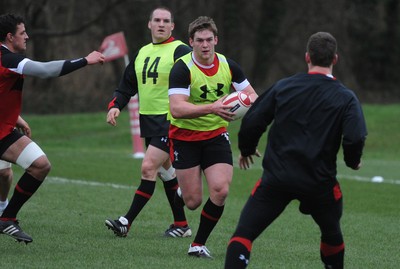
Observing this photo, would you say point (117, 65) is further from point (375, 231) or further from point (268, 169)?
point (268, 169)

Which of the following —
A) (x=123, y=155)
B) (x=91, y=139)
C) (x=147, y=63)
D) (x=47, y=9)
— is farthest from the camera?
(x=47, y=9)

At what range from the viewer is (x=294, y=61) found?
4091 centimetres

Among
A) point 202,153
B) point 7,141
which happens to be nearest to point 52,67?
point 7,141

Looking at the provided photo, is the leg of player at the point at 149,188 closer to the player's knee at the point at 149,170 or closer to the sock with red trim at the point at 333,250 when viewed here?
the player's knee at the point at 149,170

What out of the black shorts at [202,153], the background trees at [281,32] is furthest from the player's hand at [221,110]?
the background trees at [281,32]

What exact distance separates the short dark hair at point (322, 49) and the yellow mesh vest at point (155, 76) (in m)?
3.27

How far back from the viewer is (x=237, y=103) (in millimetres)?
7180

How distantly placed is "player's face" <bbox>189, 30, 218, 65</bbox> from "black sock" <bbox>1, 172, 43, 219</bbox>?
75.0 inches

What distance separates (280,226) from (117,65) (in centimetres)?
2804

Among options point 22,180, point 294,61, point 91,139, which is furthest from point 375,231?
point 294,61

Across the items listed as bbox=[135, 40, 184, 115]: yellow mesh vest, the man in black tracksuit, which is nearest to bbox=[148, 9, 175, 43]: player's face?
bbox=[135, 40, 184, 115]: yellow mesh vest

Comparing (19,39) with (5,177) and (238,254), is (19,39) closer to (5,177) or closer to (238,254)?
(5,177)

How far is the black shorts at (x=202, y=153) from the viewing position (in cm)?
778

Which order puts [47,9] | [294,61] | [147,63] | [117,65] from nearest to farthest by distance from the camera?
[147,63] < [47,9] < [117,65] < [294,61]
